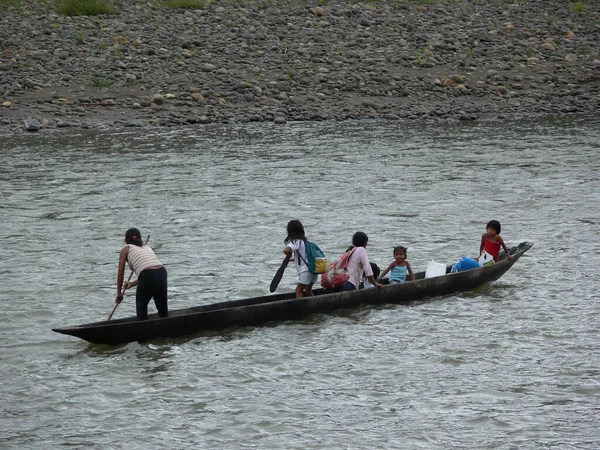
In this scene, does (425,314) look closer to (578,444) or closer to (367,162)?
(578,444)

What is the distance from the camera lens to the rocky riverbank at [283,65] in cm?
2870

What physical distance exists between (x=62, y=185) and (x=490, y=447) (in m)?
14.8

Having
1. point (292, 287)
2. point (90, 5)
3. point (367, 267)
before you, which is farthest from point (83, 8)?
point (367, 267)

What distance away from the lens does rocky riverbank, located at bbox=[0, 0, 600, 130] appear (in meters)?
28.7

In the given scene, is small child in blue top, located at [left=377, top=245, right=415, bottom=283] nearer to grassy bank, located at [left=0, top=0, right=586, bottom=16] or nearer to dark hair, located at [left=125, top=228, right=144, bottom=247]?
dark hair, located at [left=125, top=228, right=144, bottom=247]

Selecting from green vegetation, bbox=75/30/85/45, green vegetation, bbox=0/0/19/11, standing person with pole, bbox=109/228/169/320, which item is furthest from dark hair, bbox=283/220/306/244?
green vegetation, bbox=0/0/19/11

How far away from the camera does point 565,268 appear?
15461 millimetres

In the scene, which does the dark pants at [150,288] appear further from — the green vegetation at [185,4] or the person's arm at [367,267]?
the green vegetation at [185,4]

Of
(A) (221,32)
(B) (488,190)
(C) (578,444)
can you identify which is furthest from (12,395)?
(A) (221,32)

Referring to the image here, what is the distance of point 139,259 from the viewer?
38.7 feet

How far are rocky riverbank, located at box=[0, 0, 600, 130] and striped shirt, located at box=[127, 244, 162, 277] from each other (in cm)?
1616

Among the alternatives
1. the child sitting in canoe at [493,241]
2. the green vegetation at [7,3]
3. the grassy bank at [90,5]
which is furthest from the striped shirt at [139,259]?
the green vegetation at [7,3]

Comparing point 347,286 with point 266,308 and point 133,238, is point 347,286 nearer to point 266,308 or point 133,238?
point 266,308

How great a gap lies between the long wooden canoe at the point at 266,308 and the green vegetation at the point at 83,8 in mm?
22262
